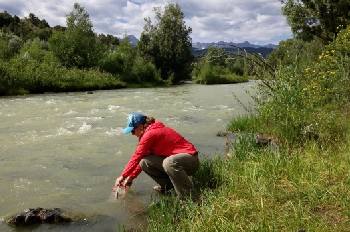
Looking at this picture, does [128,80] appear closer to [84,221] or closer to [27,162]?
[27,162]

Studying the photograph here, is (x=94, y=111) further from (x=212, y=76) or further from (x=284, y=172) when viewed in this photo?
(x=212, y=76)

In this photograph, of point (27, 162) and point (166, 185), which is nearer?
point (166, 185)

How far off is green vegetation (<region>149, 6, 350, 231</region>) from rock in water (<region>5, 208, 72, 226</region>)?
1.54 meters

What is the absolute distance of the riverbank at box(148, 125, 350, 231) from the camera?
578 centimetres

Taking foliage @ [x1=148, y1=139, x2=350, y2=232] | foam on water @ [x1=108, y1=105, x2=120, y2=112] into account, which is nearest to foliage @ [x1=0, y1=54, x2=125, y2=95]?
foam on water @ [x1=108, y1=105, x2=120, y2=112]

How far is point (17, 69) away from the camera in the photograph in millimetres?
39219

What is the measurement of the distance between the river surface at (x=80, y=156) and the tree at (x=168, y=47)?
126 ft

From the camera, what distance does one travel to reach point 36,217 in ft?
24.8

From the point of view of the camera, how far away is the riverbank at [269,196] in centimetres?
578

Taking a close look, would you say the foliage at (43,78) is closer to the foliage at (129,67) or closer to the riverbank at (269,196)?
the foliage at (129,67)

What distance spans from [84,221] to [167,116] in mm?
13410

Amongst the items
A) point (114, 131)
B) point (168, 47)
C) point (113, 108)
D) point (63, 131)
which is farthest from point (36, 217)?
point (168, 47)

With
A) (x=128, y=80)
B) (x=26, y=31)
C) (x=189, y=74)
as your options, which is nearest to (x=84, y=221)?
(x=128, y=80)

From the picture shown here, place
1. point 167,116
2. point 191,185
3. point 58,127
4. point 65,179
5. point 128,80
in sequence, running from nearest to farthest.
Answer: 1. point 191,185
2. point 65,179
3. point 58,127
4. point 167,116
5. point 128,80
